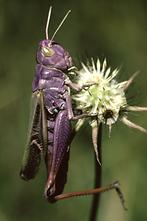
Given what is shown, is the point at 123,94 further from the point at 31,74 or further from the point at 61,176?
the point at 31,74

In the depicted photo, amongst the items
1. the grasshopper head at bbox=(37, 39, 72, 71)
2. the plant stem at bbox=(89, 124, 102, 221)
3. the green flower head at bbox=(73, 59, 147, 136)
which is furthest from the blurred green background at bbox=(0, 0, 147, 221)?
the plant stem at bbox=(89, 124, 102, 221)

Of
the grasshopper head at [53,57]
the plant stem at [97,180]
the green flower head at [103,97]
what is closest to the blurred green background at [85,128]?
the grasshopper head at [53,57]

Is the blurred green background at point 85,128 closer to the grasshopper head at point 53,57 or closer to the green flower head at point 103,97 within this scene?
the grasshopper head at point 53,57

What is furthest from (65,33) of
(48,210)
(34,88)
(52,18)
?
(34,88)

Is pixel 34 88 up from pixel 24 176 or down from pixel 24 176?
up

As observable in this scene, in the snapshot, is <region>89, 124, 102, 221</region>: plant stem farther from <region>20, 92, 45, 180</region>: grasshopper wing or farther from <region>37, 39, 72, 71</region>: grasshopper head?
<region>37, 39, 72, 71</region>: grasshopper head

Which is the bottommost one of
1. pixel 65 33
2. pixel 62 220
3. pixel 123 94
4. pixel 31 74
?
pixel 62 220
